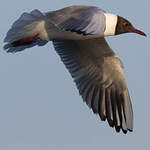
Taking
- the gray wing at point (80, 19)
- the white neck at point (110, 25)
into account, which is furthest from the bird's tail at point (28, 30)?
the white neck at point (110, 25)

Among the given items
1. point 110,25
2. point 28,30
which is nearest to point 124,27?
point 110,25

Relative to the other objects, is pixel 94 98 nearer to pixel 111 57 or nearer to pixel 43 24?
pixel 111 57

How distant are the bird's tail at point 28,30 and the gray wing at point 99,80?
87 centimetres

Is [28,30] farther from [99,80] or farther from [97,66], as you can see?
[99,80]

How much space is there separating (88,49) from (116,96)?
0.77 m

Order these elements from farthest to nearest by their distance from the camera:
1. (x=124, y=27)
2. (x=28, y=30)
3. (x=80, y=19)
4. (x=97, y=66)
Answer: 1. (x=97, y=66)
2. (x=124, y=27)
3. (x=28, y=30)
4. (x=80, y=19)

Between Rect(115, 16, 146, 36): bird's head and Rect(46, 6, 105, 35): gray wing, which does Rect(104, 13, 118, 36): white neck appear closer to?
Rect(115, 16, 146, 36): bird's head

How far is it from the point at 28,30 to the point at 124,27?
1324mm

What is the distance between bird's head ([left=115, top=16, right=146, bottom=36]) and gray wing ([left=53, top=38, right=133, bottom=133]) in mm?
460

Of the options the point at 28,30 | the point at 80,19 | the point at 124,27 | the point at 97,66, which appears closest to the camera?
the point at 80,19

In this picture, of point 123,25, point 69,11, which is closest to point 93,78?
point 123,25

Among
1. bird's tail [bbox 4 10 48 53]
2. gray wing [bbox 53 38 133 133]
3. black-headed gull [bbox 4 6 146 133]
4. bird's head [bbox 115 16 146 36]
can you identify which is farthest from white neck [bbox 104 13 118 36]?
bird's tail [bbox 4 10 48 53]

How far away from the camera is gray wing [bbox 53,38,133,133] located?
771cm

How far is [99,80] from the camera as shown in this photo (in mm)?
7906
